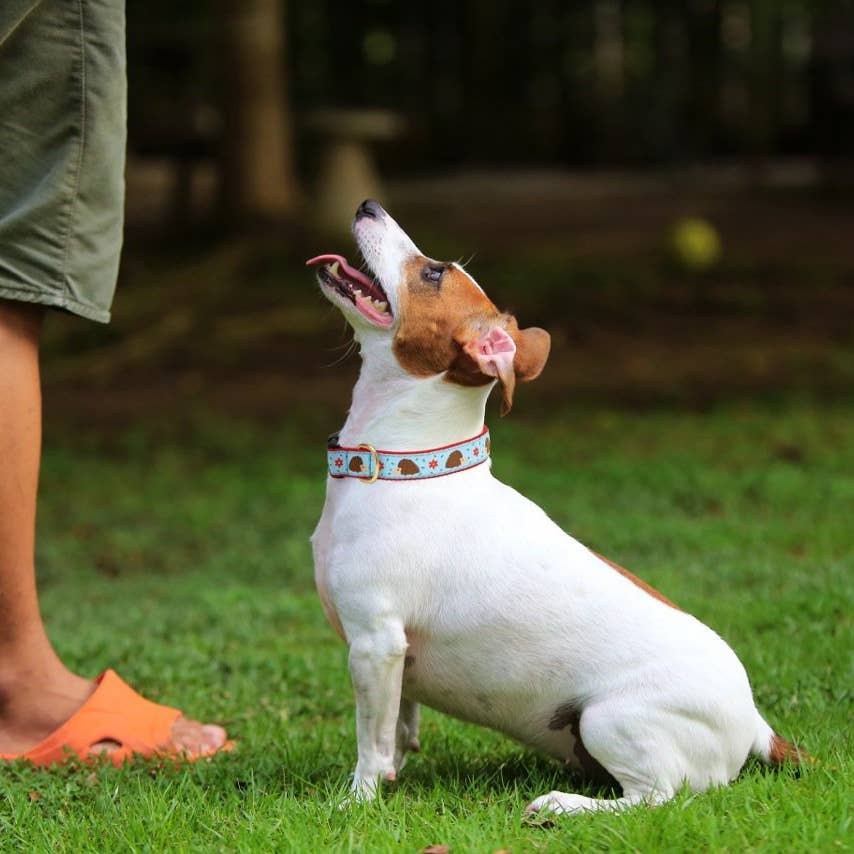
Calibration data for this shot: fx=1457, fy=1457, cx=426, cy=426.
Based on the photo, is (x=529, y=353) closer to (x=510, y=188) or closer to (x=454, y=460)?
(x=454, y=460)

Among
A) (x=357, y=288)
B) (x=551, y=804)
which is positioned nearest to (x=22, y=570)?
(x=357, y=288)

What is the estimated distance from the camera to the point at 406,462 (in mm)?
3262

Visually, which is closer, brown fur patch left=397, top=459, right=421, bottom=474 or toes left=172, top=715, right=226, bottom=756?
brown fur patch left=397, top=459, right=421, bottom=474

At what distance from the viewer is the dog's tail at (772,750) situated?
126 inches

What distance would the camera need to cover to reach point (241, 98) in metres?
14.0

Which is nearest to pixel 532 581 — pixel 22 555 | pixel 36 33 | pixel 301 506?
pixel 22 555

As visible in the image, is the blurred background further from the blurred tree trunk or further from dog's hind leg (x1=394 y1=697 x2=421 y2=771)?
dog's hind leg (x1=394 y1=697 x2=421 y2=771)

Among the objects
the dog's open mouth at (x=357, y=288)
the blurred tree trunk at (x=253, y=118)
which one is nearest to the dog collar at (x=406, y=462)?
the dog's open mouth at (x=357, y=288)

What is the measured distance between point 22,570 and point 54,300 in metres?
0.67

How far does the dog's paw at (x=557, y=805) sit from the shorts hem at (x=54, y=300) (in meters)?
1.59

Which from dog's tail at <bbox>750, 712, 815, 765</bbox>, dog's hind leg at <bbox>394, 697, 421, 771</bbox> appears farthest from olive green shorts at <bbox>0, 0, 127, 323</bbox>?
dog's tail at <bbox>750, 712, 815, 765</bbox>

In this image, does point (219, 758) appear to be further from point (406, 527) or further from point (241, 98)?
point (241, 98)

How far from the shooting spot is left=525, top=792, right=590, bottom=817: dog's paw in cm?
296

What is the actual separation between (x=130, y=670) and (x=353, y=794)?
5.75 feet
